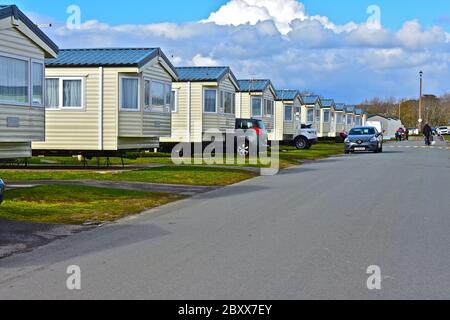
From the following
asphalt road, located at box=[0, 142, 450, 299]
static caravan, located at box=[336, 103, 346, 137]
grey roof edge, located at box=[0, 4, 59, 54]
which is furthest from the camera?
static caravan, located at box=[336, 103, 346, 137]

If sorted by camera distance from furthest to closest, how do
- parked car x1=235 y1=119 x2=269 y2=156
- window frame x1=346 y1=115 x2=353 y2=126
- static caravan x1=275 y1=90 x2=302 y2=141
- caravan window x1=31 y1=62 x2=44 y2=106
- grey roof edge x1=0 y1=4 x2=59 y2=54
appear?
window frame x1=346 y1=115 x2=353 y2=126, static caravan x1=275 y1=90 x2=302 y2=141, parked car x1=235 y1=119 x2=269 y2=156, caravan window x1=31 y1=62 x2=44 y2=106, grey roof edge x1=0 y1=4 x2=59 y2=54

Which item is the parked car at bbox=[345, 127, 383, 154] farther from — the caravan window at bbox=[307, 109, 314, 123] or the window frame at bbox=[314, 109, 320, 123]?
the window frame at bbox=[314, 109, 320, 123]

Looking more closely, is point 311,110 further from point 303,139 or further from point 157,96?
point 157,96

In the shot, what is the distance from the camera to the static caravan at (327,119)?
214ft

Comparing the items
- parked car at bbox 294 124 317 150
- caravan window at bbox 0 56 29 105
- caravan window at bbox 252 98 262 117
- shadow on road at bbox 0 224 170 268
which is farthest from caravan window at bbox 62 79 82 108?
parked car at bbox 294 124 317 150

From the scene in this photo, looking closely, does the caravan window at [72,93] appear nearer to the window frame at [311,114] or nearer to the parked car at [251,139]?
the parked car at [251,139]

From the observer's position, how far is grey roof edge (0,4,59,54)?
53.9 feet

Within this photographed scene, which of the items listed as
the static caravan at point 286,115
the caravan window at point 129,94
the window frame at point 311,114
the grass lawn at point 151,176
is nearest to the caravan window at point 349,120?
the window frame at point 311,114

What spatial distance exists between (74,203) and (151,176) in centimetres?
608

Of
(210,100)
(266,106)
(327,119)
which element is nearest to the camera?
(210,100)

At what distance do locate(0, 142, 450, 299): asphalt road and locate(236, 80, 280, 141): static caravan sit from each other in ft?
90.1

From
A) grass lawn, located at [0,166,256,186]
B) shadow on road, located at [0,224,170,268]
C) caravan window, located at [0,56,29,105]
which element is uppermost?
caravan window, located at [0,56,29,105]

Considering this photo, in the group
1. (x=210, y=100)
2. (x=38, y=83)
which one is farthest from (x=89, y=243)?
(x=210, y=100)

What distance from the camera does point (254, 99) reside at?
4306 cm
